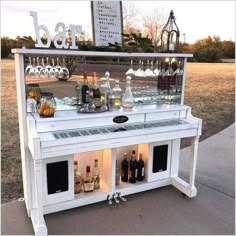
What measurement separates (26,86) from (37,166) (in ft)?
2.05

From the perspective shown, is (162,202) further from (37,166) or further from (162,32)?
(162,32)

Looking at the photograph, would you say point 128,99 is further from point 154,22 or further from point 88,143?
point 154,22

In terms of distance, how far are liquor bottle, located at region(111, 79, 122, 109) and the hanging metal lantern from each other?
544 mm

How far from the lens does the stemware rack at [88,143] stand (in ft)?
5.96

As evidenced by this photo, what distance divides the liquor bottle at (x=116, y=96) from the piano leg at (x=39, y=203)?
33.4 inches

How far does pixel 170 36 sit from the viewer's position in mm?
2418

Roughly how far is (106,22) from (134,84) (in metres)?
0.66

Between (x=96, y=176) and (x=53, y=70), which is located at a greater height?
(x=53, y=70)

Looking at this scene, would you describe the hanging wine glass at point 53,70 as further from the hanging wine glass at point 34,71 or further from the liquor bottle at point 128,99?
the liquor bottle at point 128,99

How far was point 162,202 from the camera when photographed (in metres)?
2.45

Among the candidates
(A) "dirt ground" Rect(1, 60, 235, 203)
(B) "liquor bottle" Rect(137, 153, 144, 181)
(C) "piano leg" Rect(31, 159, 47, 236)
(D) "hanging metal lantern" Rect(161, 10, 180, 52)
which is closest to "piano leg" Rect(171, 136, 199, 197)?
(B) "liquor bottle" Rect(137, 153, 144, 181)

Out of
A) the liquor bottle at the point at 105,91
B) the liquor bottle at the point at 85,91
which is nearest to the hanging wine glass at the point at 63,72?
the liquor bottle at the point at 85,91

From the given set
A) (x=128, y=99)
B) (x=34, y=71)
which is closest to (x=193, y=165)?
(x=128, y=99)

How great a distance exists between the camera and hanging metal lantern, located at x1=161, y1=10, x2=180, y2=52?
2.40m
